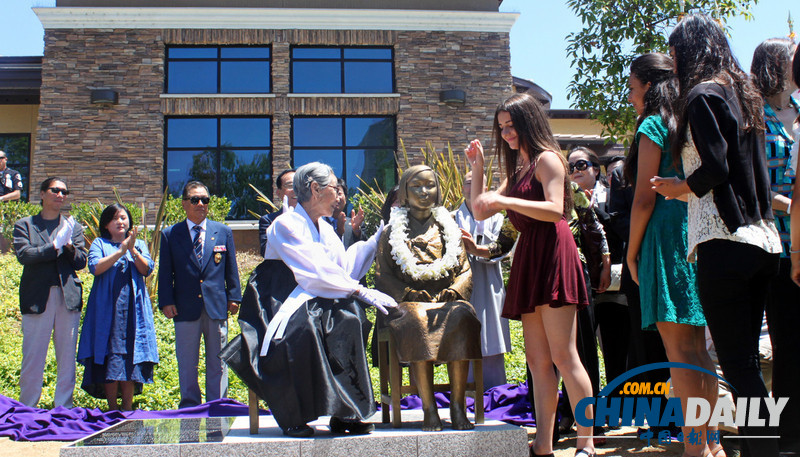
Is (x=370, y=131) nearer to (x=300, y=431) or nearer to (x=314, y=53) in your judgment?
(x=314, y=53)

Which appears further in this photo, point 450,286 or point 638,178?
point 450,286

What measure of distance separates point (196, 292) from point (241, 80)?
1085cm

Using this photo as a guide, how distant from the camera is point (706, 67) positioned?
3.17 meters

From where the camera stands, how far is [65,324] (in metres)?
6.38

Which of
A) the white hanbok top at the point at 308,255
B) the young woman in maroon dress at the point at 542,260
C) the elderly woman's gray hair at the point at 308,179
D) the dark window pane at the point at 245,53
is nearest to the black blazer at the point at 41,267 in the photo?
the white hanbok top at the point at 308,255

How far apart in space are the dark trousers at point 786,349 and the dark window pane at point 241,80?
46.7 ft

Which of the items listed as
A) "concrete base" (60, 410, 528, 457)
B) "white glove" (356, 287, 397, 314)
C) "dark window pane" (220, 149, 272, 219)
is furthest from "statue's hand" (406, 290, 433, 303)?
"dark window pane" (220, 149, 272, 219)

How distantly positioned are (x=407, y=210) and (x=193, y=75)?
41.7ft

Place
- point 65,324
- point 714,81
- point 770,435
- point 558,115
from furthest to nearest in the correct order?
point 558,115 < point 65,324 < point 714,81 < point 770,435

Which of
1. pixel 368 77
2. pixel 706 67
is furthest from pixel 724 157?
pixel 368 77

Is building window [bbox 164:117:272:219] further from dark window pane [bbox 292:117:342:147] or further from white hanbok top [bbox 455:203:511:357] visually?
white hanbok top [bbox 455:203:511:357]

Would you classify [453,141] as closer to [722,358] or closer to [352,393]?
[352,393]

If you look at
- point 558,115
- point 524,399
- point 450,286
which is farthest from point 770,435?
point 558,115

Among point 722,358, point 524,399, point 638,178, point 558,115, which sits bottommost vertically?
Result: point 524,399
